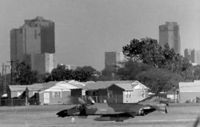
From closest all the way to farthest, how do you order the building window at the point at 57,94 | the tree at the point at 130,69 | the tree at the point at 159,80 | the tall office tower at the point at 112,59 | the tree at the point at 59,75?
1. the tree at the point at 159,80
2. the building window at the point at 57,94
3. the tree at the point at 130,69
4. the tall office tower at the point at 112,59
5. the tree at the point at 59,75

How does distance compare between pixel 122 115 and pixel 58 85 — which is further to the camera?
pixel 58 85

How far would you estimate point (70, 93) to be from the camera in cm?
9438

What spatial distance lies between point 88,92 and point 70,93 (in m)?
7.83

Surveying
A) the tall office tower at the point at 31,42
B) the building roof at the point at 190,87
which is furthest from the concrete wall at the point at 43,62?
the building roof at the point at 190,87

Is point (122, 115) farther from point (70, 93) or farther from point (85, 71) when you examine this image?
point (85, 71)

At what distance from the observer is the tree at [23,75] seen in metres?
141

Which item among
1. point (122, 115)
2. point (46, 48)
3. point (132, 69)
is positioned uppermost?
point (46, 48)

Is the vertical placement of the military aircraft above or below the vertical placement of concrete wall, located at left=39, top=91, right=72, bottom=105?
below

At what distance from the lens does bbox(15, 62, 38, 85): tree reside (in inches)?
5541

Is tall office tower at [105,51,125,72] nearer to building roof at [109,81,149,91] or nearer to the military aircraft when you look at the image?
building roof at [109,81,149,91]

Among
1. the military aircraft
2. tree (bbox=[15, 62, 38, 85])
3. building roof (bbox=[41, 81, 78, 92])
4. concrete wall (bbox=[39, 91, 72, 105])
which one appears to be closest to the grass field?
the military aircraft

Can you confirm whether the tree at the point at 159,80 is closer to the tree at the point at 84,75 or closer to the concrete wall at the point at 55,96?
the concrete wall at the point at 55,96

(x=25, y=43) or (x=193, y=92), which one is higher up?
(x=25, y=43)

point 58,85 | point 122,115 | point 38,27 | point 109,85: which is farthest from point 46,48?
point 122,115
